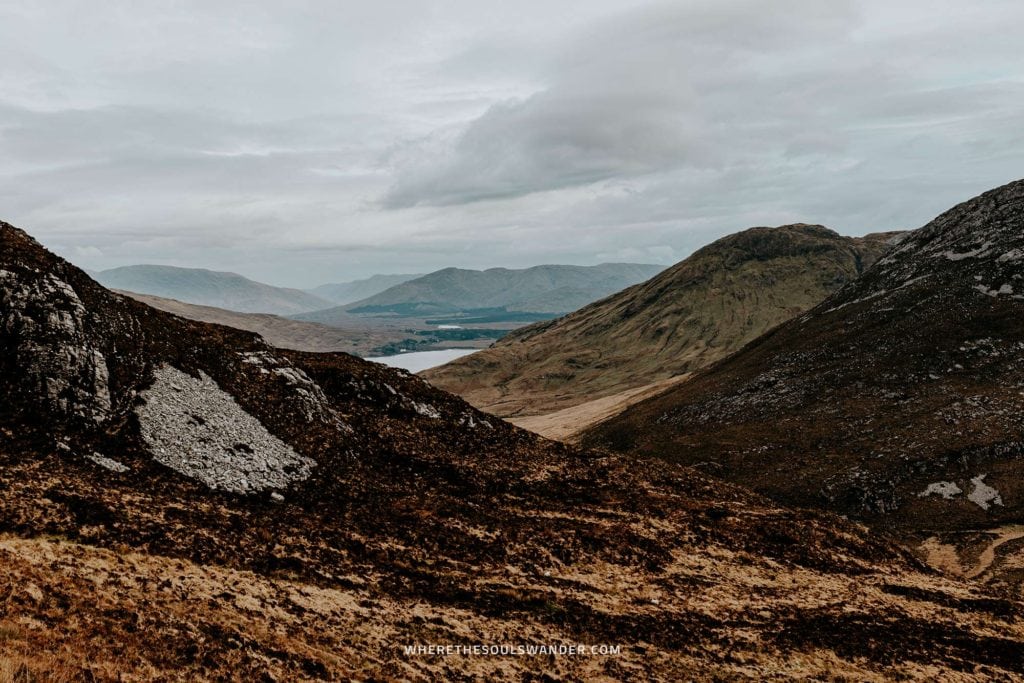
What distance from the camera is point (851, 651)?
3189 centimetres

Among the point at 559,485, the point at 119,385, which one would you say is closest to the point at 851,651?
the point at 559,485

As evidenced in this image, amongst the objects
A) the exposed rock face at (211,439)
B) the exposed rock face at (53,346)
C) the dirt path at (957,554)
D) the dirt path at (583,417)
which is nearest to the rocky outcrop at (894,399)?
the dirt path at (957,554)

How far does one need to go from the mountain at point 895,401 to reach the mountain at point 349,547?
29.8 meters

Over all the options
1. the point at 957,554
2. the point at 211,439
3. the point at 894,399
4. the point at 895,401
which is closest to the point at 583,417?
the point at 894,399

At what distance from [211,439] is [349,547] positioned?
15.0 m

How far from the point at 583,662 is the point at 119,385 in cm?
3628

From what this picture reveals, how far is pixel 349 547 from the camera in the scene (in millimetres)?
33312

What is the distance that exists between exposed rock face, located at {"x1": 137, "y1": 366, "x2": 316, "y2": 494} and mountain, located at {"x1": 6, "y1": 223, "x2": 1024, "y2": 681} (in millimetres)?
191

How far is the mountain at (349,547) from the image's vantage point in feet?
70.6

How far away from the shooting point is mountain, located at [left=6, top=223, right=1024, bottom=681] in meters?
21.5

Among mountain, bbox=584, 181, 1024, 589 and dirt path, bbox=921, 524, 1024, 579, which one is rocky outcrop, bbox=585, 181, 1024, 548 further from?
dirt path, bbox=921, 524, 1024, 579

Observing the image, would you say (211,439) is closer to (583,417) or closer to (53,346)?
(53,346)

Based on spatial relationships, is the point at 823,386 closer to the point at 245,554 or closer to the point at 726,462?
the point at 726,462

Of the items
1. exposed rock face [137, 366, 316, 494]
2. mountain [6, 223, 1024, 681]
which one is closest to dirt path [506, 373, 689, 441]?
mountain [6, 223, 1024, 681]
